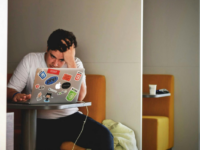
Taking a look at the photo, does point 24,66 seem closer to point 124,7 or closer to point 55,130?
point 55,130

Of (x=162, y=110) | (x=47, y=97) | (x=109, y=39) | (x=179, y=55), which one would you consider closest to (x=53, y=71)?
(x=47, y=97)

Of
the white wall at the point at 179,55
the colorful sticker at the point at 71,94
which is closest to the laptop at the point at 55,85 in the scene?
the colorful sticker at the point at 71,94

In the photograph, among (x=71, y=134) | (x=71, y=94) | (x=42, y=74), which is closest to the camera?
(x=42, y=74)

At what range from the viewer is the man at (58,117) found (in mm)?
2148

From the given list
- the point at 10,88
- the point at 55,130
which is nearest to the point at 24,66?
the point at 10,88

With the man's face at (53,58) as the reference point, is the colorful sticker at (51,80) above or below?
below

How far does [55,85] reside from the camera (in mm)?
1814

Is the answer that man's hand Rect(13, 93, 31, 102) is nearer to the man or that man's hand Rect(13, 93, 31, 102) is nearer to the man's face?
the man

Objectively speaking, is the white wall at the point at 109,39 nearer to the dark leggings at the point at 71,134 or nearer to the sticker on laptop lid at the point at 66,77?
the dark leggings at the point at 71,134

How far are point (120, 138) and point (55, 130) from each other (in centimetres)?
69

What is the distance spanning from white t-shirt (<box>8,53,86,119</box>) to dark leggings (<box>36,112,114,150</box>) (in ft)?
0.16

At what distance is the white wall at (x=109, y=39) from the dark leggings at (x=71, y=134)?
0.75m

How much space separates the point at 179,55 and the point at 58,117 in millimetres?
2347

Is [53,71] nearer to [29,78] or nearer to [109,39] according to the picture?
[29,78]
